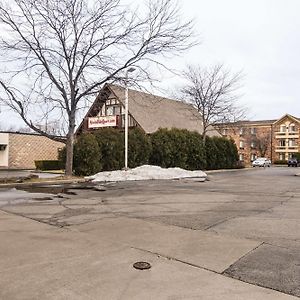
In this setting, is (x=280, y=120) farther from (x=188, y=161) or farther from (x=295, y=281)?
(x=295, y=281)

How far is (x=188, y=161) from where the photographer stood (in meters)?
32.4

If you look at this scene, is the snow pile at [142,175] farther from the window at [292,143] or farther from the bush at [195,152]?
the window at [292,143]

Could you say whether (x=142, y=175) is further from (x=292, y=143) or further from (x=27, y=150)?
(x=292, y=143)

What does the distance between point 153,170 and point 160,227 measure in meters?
14.7

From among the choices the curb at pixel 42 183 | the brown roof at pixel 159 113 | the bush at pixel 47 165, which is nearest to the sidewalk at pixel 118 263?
the curb at pixel 42 183

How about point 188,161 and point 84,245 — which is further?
point 188,161

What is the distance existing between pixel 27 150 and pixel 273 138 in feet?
190

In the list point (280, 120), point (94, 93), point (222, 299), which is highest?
point (280, 120)

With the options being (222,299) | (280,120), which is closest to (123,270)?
(222,299)

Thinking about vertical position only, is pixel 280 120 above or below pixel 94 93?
above

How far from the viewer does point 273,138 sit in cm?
7869

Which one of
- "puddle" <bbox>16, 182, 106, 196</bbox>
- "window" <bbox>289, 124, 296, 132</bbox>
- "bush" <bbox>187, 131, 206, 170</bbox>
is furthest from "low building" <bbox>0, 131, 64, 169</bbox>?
"window" <bbox>289, 124, 296, 132</bbox>

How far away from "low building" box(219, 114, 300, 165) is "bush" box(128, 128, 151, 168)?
5177 centimetres

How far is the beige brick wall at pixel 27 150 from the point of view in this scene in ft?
120
